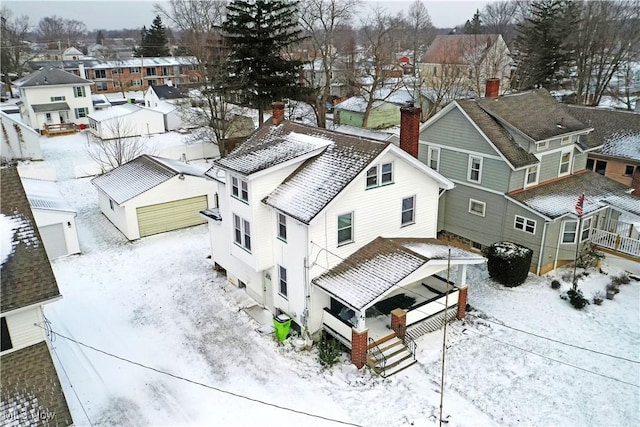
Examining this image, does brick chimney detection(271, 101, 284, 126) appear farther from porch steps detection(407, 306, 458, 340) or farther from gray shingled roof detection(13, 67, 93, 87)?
gray shingled roof detection(13, 67, 93, 87)

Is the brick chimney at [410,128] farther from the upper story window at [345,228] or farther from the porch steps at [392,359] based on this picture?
the porch steps at [392,359]

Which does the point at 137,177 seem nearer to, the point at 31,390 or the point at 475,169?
the point at 31,390

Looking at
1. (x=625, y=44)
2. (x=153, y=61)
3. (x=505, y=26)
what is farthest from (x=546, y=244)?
(x=505, y=26)

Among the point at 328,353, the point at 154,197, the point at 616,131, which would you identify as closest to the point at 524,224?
the point at 328,353

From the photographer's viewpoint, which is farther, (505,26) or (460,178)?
(505,26)

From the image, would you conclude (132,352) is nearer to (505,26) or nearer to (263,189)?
(263,189)

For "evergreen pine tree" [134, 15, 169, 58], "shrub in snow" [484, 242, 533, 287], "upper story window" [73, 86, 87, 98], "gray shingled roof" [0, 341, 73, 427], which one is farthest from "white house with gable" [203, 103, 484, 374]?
"evergreen pine tree" [134, 15, 169, 58]

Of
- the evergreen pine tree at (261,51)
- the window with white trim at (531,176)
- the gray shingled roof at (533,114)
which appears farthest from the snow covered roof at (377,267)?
the evergreen pine tree at (261,51)
